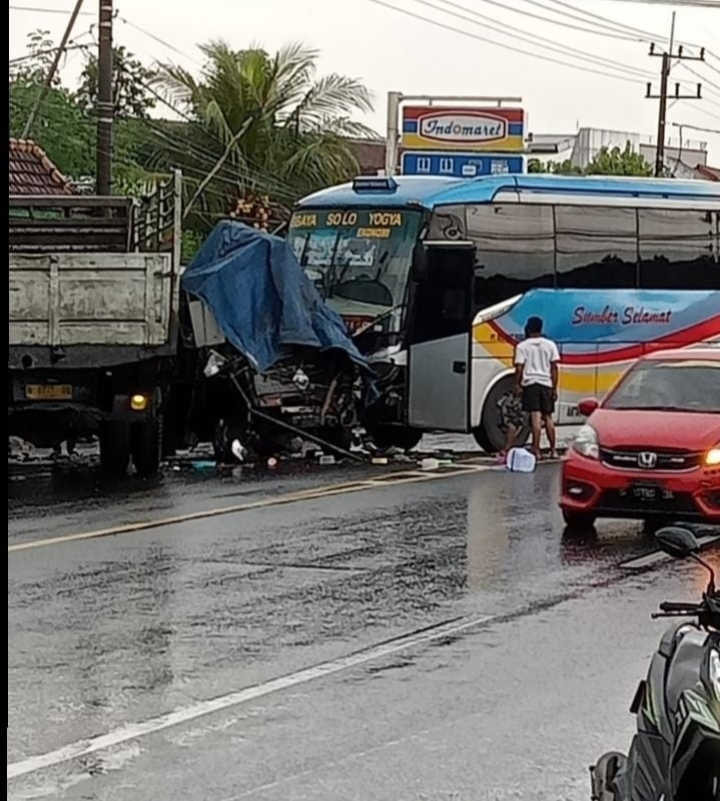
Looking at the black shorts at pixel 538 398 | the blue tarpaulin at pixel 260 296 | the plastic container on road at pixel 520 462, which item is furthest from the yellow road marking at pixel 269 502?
the blue tarpaulin at pixel 260 296

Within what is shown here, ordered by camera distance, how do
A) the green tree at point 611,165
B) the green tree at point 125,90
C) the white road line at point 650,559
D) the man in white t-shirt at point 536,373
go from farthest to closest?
1. the green tree at point 611,165
2. the green tree at point 125,90
3. the man in white t-shirt at point 536,373
4. the white road line at point 650,559

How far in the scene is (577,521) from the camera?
47.4 ft

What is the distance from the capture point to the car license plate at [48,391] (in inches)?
691

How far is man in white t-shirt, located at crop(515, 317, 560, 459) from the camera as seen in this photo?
2014cm

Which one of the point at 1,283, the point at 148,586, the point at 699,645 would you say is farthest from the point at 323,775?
the point at 148,586

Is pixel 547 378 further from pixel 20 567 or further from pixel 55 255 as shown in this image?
pixel 20 567

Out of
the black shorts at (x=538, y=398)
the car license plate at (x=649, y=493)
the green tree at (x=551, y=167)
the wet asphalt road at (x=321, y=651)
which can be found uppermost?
the green tree at (x=551, y=167)

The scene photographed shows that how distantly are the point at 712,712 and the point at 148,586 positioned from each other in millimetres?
7058

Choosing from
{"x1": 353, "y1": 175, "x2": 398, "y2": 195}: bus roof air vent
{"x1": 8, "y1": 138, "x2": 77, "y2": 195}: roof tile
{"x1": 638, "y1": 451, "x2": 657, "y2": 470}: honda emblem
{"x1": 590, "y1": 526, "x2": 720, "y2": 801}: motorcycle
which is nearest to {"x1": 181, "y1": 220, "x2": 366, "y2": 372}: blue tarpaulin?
{"x1": 353, "y1": 175, "x2": 398, "y2": 195}: bus roof air vent

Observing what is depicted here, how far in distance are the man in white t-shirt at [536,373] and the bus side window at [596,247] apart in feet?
8.57

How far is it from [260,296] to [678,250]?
22.8ft

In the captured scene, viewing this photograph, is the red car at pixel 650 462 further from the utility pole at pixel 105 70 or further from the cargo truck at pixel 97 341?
the utility pole at pixel 105 70

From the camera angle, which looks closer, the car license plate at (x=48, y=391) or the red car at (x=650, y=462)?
the red car at (x=650, y=462)

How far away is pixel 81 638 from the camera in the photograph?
9.50 m
